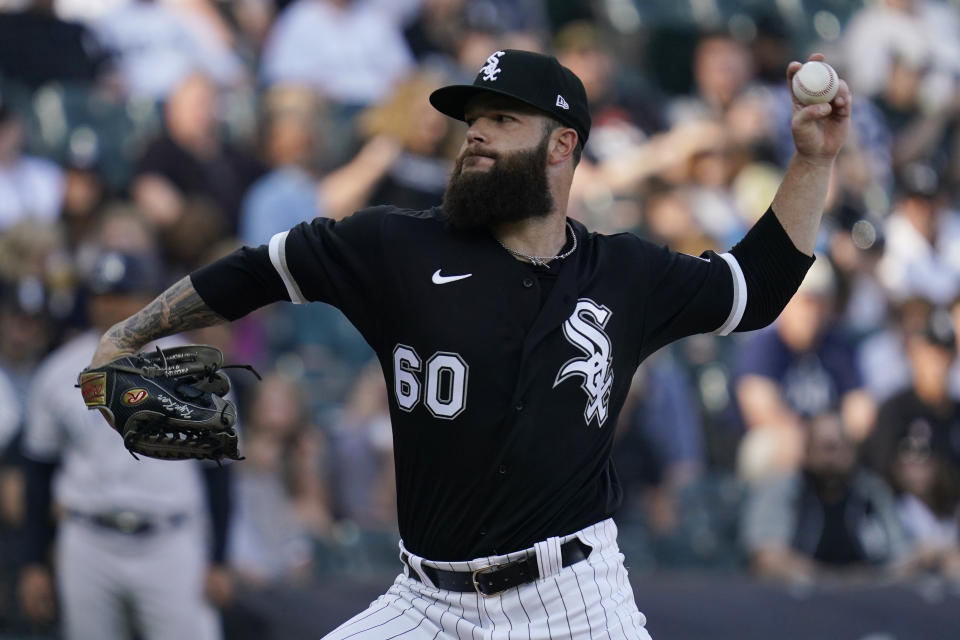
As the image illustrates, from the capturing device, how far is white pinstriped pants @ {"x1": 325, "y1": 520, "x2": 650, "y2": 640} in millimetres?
3467

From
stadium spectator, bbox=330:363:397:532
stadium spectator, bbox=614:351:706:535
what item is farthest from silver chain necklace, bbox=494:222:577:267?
stadium spectator, bbox=614:351:706:535

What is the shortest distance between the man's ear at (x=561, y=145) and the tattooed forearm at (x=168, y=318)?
0.93 m

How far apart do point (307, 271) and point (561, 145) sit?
724 millimetres

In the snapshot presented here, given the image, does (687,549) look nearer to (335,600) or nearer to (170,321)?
(335,600)

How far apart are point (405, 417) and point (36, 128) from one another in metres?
5.63

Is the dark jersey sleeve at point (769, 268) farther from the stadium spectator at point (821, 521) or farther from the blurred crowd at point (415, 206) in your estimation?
the stadium spectator at point (821, 521)

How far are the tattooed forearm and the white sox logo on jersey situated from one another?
0.88 m

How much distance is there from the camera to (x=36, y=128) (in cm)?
844

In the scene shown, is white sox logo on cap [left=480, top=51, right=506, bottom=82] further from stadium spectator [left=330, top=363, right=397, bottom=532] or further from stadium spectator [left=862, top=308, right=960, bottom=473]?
stadium spectator [left=862, top=308, right=960, bottom=473]

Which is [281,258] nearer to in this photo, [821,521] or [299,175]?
[821,521]

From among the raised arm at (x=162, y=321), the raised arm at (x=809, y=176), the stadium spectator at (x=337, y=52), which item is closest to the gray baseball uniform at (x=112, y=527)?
the raised arm at (x=162, y=321)

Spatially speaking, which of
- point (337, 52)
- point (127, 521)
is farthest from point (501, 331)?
point (337, 52)

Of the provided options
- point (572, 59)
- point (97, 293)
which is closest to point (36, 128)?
point (97, 293)

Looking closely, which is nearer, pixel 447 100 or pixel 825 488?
pixel 447 100
